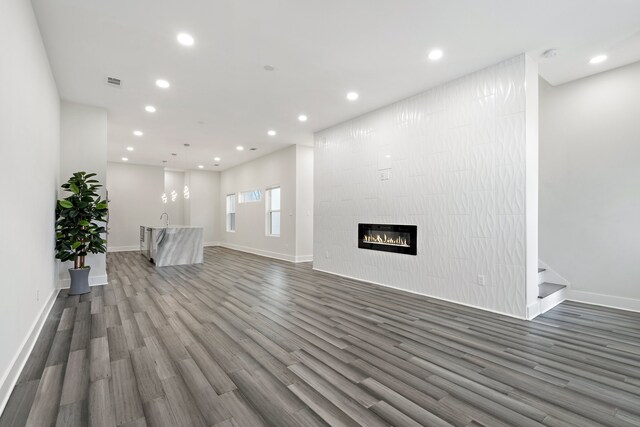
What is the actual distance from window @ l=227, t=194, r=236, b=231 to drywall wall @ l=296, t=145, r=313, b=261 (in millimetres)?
4527

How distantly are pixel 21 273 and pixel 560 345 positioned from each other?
471cm

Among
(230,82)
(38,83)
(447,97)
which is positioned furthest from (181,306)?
(447,97)

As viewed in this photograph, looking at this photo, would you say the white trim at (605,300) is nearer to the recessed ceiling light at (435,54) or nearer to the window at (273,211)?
the recessed ceiling light at (435,54)

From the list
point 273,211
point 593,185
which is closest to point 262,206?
point 273,211

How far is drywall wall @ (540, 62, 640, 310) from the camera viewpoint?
3.70 metres

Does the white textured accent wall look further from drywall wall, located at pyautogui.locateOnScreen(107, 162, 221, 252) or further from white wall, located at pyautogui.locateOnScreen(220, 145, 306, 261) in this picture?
drywall wall, located at pyautogui.locateOnScreen(107, 162, 221, 252)

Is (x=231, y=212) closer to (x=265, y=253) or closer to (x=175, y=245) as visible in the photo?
(x=265, y=253)

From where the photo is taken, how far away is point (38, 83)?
3039mm

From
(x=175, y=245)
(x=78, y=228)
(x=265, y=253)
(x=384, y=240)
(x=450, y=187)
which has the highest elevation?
(x=450, y=187)

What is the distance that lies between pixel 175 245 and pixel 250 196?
3.36 metres

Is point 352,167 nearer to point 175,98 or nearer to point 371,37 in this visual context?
point 371,37

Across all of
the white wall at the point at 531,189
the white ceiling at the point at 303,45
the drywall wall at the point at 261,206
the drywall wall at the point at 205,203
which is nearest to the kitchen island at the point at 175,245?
the drywall wall at the point at 261,206

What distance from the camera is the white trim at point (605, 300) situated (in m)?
3.64

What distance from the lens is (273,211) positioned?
888 centimetres
